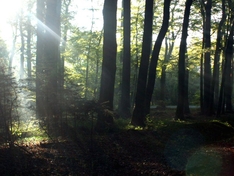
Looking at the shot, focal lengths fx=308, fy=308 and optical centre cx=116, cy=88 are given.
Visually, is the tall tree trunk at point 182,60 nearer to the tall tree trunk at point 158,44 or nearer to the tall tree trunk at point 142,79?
the tall tree trunk at point 158,44

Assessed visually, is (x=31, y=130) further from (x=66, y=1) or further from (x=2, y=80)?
(x=66, y=1)

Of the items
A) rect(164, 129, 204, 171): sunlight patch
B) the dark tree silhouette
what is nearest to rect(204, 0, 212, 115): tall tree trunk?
the dark tree silhouette


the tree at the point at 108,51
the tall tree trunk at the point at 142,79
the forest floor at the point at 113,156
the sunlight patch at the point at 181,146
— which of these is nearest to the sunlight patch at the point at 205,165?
the forest floor at the point at 113,156

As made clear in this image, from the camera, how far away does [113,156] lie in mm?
9047

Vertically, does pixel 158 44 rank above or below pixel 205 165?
above

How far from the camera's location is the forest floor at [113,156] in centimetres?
741

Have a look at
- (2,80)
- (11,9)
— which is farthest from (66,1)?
(2,80)

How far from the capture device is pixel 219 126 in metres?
16.4

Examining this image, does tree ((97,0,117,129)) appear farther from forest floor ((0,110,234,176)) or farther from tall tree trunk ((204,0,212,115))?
tall tree trunk ((204,0,212,115))

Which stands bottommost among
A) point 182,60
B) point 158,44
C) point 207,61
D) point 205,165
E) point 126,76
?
point 205,165

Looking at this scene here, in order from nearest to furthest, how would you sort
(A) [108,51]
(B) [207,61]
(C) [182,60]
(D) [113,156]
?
1. (D) [113,156]
2. (A) [108,51]
3. (C) [182,60]
4. (B) [207,61]

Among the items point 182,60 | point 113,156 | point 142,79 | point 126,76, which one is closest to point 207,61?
point 182,60

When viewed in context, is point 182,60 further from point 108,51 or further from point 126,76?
point 108,51

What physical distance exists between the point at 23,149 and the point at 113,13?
23.7 ft
